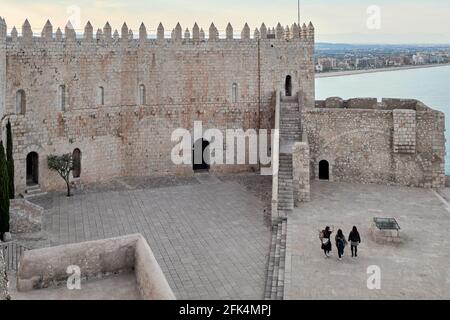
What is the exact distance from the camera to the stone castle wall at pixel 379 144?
22.2 m

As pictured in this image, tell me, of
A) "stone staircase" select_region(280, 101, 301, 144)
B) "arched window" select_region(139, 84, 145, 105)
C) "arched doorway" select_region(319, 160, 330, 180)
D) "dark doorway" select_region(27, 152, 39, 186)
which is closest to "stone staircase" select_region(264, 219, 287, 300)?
"stone staircase" select_region(280, 101, 301, 144)

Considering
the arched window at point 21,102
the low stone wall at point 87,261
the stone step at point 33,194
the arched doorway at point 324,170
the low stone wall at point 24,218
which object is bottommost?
the low stone wall at point 24,218

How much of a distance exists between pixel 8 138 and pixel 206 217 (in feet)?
27.6

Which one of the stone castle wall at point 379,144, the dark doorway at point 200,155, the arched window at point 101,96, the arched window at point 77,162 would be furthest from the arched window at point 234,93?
the arched window at point 77,162

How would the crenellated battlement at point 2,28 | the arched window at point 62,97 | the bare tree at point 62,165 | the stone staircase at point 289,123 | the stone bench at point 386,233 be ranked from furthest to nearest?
the stone staircase at point 289,123 < the arched window at point 62,97 < the bare tree at point 62,165 < the crenellated battlement at point 2,28 < the stone bench at point 386,233

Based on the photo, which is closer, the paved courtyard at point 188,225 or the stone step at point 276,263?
the stone step at point 276,263

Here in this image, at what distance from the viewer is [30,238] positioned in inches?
637

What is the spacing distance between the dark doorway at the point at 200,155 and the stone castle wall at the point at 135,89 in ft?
3.22

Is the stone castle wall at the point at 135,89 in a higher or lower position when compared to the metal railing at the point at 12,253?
higher

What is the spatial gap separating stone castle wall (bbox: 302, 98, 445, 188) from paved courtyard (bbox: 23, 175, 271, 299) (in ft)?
12.4

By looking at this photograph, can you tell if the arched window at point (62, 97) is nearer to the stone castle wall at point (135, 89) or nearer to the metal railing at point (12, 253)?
the stone castle wall at point (135, 89)

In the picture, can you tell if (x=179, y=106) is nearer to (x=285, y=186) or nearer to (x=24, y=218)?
(x=285, y=186)
